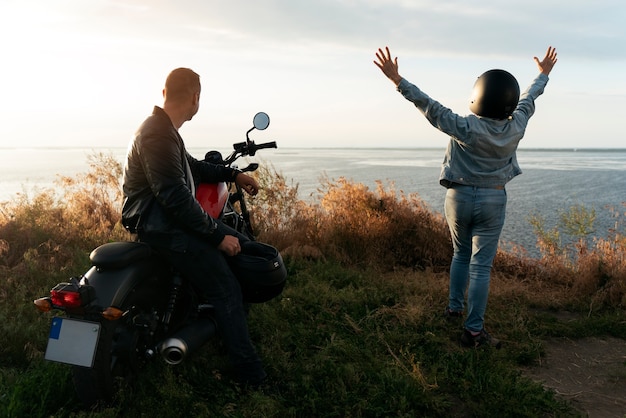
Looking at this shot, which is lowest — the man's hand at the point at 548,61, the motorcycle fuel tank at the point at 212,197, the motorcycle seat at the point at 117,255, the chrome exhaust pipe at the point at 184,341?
the chrome exhaust pipe at the point at 184,341

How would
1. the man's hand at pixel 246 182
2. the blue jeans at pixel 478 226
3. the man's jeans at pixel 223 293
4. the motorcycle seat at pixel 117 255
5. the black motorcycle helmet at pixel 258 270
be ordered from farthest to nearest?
the blue jeans at pixel 478 226, the man's hand at pixel 246 182, the black motorcycle helmet at pixel 258 270, the man's jeans at pixel 223 293, the motorcycle seat at pixel 117 255

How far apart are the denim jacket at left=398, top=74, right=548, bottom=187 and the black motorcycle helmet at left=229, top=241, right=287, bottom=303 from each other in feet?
5.86

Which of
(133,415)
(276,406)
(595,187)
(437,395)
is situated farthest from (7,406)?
(595,187)

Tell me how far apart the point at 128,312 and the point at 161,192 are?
77 centimetres

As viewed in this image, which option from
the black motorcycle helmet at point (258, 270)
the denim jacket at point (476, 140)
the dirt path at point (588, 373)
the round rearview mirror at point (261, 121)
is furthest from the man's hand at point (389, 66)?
the dirt path at point (588, 373)

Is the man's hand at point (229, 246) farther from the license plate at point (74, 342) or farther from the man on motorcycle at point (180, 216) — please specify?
the license plate at point (74, 342)

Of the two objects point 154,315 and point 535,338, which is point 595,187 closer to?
point 535,338

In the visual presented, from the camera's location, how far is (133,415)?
119 inches

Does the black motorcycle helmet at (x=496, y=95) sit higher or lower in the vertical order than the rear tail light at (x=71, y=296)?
higher

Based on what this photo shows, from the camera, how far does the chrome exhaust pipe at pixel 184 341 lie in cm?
305

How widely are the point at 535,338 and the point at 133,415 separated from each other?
364 centimetres

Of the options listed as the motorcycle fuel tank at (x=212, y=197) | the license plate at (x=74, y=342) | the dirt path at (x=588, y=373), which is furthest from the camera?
the motorcycle fuel tank at (x=212, y=197)

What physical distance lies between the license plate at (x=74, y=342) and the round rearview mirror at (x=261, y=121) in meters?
2.13

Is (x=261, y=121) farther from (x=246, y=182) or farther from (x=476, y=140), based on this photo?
(x=476, y=140)
